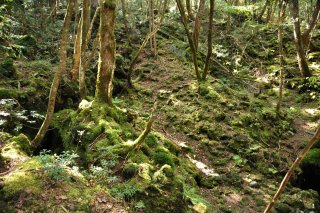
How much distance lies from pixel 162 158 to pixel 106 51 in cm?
309

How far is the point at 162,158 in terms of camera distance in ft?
24.1

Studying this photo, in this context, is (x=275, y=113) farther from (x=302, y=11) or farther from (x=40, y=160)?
(x=302, y=11)

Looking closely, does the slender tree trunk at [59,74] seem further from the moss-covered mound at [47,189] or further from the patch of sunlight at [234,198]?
the patch of sunlight at [234,198]

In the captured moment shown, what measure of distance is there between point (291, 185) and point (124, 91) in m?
7.16

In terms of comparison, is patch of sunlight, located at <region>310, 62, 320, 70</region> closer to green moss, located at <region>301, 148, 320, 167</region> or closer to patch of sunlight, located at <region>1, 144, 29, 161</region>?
green moss, located at <region>301, 148, 320, 167</region>

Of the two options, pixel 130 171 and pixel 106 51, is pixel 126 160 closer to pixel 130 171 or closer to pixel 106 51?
pixel 130 171

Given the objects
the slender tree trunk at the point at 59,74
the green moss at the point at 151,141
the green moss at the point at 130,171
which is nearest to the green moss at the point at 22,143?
the slender tree trunk at the point at 59,74

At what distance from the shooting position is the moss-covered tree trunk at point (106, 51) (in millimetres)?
7719

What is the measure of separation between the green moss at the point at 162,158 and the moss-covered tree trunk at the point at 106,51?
2.02m

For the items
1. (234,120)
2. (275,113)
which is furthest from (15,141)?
(275,113)

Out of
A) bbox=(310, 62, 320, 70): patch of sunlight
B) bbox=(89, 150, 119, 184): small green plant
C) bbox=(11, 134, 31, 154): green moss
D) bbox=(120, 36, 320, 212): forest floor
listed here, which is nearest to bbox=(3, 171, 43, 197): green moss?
bbox=(89, 150, 119, 184): small green plant

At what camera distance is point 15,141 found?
20.4 ft

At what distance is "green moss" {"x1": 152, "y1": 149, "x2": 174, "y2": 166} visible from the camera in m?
7.20

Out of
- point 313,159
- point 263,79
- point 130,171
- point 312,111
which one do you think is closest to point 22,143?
point 130,171
